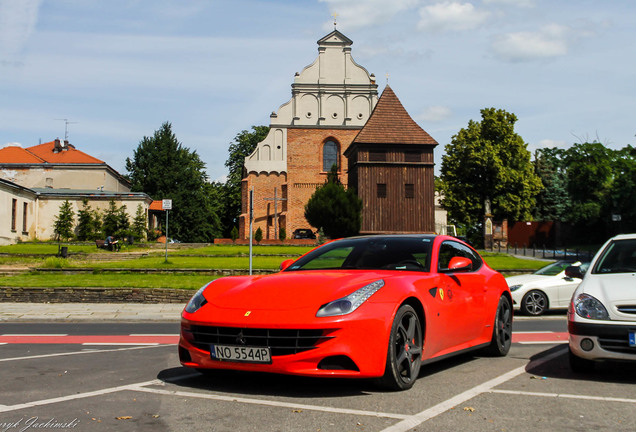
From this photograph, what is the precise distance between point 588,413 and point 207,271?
21.4 m

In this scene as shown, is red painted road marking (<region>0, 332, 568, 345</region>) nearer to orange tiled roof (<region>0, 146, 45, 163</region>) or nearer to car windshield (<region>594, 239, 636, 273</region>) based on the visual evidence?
→ car windshield (<region>594, 239, 636, 273</region>)

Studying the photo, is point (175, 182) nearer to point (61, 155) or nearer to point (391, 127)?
point (61, 155)

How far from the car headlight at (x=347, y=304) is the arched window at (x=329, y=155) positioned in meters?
68.0

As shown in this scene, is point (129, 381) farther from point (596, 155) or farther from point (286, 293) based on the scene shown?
→ point (596, 155)

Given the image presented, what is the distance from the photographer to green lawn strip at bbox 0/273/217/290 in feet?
66.6

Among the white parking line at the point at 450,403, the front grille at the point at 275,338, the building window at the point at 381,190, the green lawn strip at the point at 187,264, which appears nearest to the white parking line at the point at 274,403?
the white parking line at the point at 450,403

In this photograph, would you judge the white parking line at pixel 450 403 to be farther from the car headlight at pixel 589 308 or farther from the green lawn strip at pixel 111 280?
the green lawn strip at pixel 111 280

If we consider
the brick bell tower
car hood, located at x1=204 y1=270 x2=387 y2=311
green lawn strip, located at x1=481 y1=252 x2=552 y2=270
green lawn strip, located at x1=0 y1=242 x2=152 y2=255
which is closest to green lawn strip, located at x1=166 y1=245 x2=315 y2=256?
green lawn strip, located at x1=0 y1=242 x2=152 y2=255

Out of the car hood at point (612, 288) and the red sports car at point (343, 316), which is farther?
the car hood at point (612, 288)

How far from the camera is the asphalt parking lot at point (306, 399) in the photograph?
478 centimetres

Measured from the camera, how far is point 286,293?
19.8 feet

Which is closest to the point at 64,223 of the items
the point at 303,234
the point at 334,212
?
the point at 334,212

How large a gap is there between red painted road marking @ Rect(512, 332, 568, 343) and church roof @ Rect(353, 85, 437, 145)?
47280 mm

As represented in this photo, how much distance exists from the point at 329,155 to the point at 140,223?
2285cm
